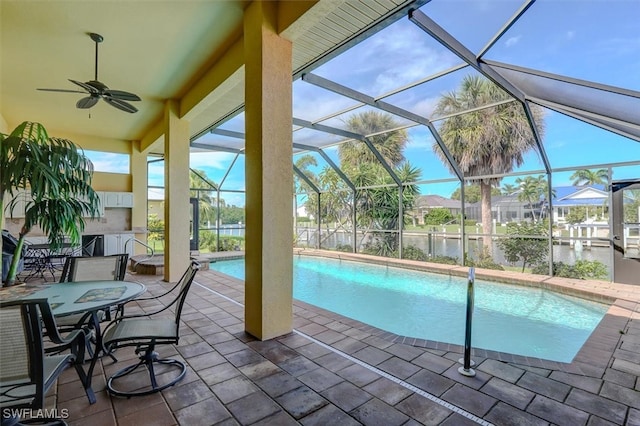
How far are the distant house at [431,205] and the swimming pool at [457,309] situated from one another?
72.3 inches

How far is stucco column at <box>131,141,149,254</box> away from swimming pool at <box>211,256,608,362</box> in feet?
17.7

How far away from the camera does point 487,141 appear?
742 cm

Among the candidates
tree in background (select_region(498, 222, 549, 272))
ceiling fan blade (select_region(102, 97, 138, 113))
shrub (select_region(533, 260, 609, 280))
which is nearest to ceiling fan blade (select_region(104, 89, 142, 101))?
ceiling fan blade (select_region(102, 97, 138, 113))

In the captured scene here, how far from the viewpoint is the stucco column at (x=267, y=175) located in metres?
3.08

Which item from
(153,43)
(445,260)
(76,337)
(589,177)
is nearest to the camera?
(76,337)

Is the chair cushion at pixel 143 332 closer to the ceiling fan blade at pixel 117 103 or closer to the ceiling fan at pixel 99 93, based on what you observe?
the ceiling fan at pixel 99 93

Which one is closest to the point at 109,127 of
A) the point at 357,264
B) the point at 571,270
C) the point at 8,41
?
the point at 8,41

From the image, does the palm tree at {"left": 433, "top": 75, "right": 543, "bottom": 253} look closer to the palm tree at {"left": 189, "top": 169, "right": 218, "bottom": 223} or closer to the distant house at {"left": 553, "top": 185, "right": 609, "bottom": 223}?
the distant house at {"left": 553, "top": 185, "right": 609, "bottom": 223}

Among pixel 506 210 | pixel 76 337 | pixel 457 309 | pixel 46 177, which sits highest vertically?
pixel 46 177

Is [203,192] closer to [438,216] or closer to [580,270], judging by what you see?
[438,216]

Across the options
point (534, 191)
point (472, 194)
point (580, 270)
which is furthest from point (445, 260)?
point (580, 270)

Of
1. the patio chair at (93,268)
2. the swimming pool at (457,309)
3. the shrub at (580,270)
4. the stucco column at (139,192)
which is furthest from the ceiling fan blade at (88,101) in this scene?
the shrub at (580,270)

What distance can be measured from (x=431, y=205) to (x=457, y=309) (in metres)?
3.99

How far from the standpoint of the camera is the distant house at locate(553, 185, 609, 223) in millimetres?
5984
